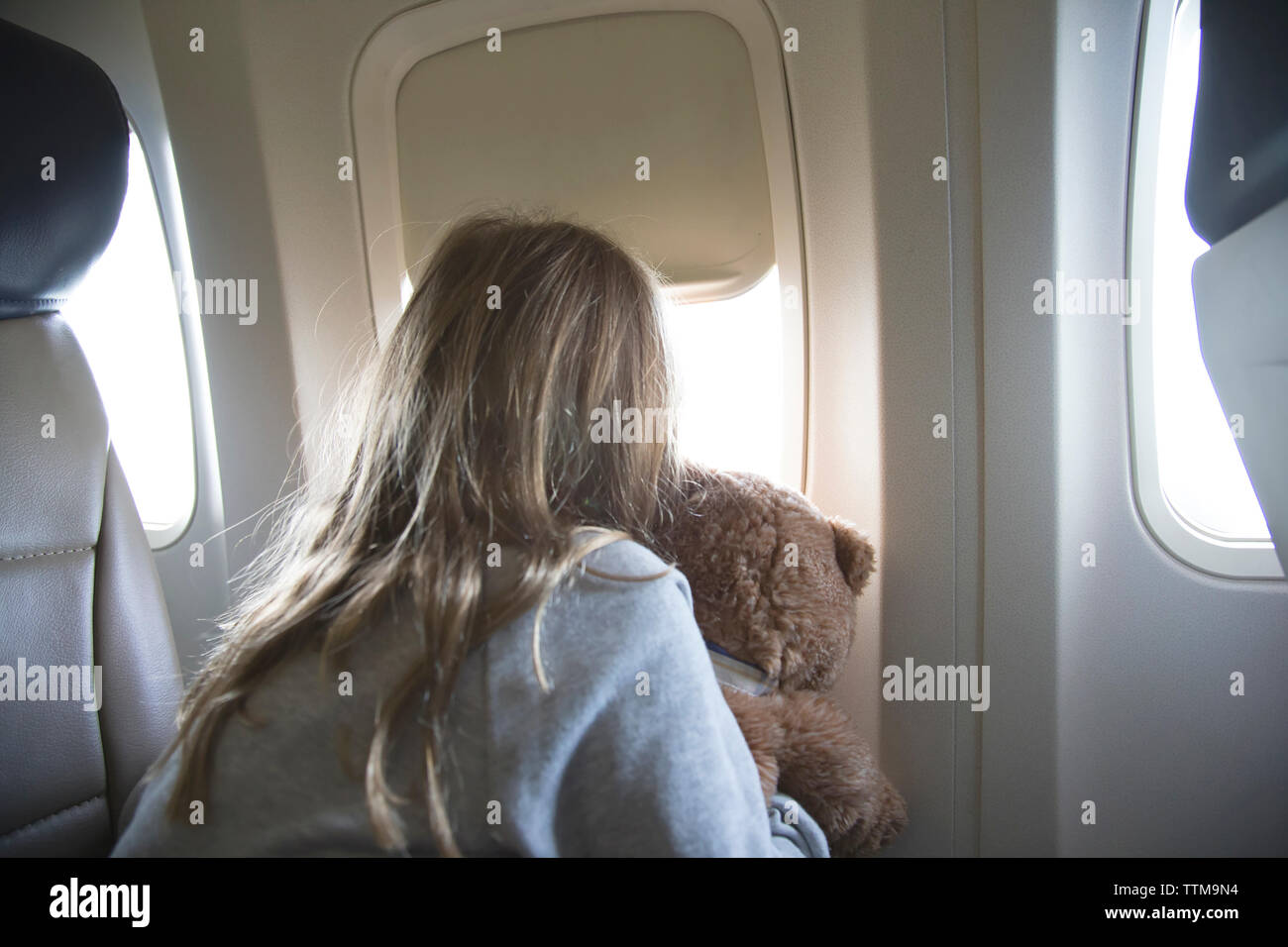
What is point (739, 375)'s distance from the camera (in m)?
1.57

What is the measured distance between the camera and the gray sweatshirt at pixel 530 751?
69 cm

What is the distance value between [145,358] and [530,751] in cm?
186

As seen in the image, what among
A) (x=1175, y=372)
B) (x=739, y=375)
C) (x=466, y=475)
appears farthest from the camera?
(x=739, y=375)

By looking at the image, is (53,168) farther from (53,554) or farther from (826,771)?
(826,771)

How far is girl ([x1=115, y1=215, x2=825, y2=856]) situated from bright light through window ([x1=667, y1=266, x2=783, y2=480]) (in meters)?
0.68

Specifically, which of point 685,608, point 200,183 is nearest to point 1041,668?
point 685,608

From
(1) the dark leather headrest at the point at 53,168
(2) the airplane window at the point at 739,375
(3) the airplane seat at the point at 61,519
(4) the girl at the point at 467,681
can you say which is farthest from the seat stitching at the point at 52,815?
(2) the airplane window at the point at 739,375

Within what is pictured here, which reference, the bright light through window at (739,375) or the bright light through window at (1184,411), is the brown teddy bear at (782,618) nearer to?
the bright light through window at (739,375)

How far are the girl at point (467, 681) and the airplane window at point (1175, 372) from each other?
0.98 metres

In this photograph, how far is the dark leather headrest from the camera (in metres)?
1.06

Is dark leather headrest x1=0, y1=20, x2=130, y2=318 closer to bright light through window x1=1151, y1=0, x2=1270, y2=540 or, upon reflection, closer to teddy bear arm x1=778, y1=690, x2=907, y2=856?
teddy bear arm x1=778, y1=690, x2=907, y2=856

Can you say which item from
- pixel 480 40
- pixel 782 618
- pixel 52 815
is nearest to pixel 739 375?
pixel 782 618
